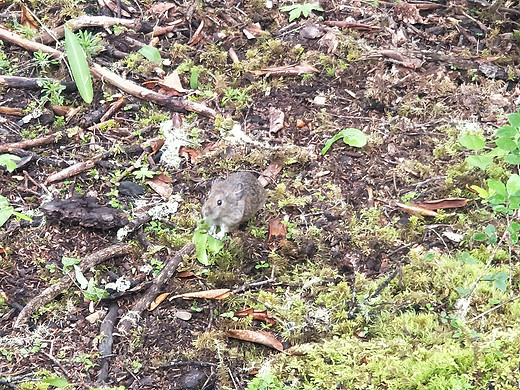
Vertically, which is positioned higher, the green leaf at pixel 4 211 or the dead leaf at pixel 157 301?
the green leaf at pixel 4 211

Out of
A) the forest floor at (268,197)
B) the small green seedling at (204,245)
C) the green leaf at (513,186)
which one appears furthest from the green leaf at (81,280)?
the green leaf at (513,186)

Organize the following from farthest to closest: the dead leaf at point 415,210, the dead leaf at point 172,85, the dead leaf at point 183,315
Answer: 1. the dead leaf at point 172,85
2. the dead leaf at point 415,210
3. the dead leaf at point 183,315

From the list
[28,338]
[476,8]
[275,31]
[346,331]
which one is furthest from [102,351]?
[476,8]

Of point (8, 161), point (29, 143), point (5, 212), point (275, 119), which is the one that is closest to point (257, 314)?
point (5, 212)

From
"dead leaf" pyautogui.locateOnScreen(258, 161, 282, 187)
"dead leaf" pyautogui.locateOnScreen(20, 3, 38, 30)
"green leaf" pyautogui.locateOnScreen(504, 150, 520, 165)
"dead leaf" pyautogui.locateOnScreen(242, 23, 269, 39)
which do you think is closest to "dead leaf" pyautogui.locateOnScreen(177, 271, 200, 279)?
"dead leaf" pyautogui.locateOnScreen(258, 161, 282, 187)

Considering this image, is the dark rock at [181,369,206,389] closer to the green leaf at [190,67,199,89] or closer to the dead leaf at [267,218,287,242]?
the dead leaf at [267,218,287,242]

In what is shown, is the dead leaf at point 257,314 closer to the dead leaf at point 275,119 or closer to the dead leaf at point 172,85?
the dead leaf at point 275,119

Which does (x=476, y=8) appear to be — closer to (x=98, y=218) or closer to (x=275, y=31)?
(x=275, y=31)

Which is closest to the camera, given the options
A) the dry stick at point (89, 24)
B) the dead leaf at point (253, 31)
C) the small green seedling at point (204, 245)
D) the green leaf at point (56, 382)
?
the green leaf at point (56, 382)
